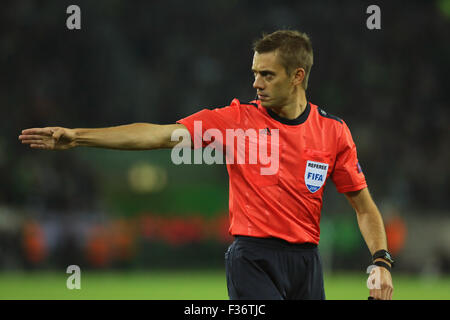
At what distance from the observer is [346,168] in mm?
4562

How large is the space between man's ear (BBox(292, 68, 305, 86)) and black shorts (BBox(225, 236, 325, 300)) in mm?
929

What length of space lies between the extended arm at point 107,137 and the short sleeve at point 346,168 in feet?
3.17

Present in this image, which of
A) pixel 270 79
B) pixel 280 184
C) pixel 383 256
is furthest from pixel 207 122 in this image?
pixel 383 256

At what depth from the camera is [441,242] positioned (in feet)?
58.0

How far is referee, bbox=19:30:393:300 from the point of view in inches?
166

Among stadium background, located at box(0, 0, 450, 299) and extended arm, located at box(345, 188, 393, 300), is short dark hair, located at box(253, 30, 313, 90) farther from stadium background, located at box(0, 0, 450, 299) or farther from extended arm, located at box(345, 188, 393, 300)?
stadium background, located at box(0, 0, 450, 299)

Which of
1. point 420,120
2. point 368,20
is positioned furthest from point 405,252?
point 368,20

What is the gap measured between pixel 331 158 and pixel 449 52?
65.5 ft

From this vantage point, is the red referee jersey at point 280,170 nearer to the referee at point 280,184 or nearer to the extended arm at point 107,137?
the referee at point 280,184
